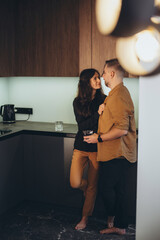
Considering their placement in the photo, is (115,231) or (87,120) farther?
(115,231)

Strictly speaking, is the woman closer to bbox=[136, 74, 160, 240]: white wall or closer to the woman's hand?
the woman's hand

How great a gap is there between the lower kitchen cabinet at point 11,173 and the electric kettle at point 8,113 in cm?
45

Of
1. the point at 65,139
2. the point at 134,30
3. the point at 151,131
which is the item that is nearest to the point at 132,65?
the point at 134,30

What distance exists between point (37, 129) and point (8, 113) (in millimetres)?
516

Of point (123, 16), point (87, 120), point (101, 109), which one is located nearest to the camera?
point (123, 16)

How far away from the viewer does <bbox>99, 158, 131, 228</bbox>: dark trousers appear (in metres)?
2.86

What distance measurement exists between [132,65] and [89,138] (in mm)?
1936

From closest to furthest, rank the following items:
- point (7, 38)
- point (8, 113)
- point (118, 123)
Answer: point (118, 123), point (7, 38), point (8, 113)

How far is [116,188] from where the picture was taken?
303cm

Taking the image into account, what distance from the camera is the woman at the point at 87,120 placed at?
9.66 feet

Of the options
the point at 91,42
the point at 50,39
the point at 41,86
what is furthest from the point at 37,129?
the point at 91,42

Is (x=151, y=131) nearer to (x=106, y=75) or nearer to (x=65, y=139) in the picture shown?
(x=106, y=75)

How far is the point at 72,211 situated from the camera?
349 cm

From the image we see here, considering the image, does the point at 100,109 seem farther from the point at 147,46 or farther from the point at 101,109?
the point at 147,46
